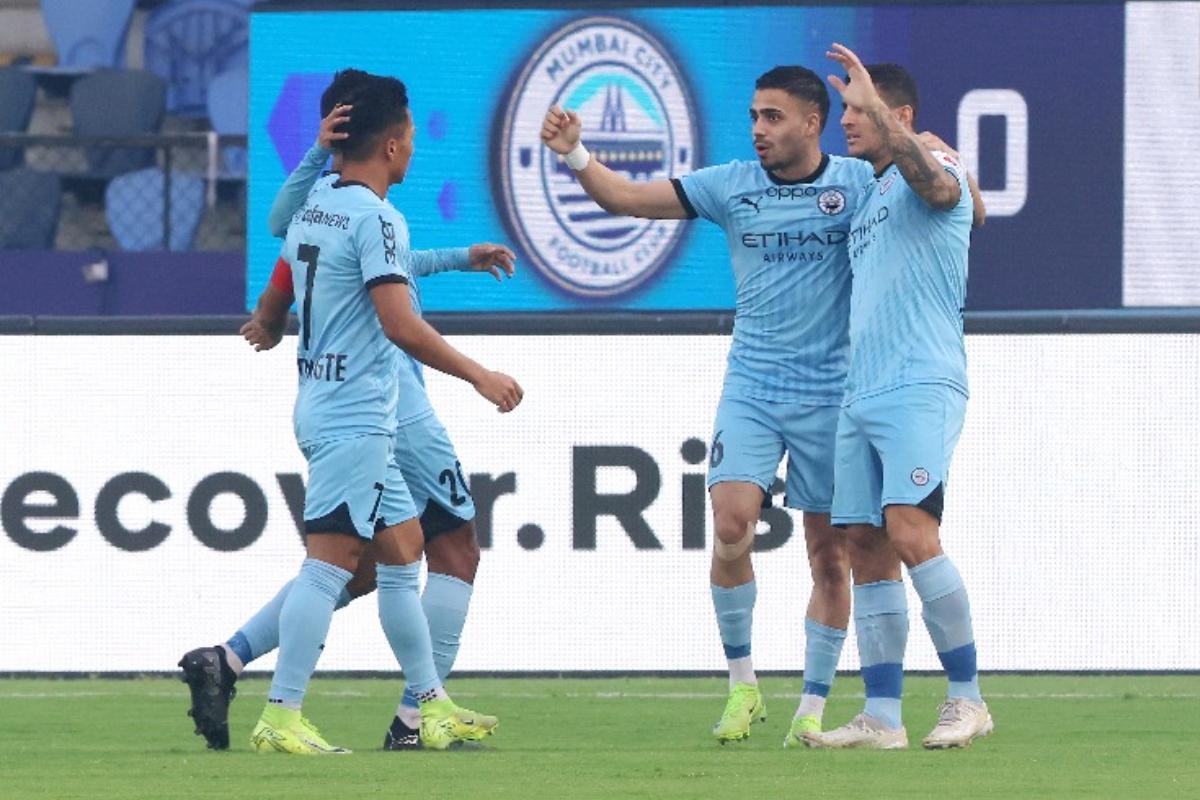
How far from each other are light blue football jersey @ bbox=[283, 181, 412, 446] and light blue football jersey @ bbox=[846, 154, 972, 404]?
124 cm

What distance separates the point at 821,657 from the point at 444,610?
106cm

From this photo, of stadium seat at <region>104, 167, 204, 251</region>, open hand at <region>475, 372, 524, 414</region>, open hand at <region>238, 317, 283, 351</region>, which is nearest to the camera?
open hand at <region>475, 372, 524, 414</region>

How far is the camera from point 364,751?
716 cm

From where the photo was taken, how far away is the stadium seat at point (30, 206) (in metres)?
15.5

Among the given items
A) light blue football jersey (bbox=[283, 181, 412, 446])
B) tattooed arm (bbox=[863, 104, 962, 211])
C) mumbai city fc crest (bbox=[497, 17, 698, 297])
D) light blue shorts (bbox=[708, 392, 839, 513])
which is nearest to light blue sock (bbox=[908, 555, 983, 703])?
light blue shorts (bbox=[708, 392, 839, 513])

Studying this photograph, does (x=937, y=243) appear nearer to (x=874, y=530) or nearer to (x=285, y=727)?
(x=874, y=530)

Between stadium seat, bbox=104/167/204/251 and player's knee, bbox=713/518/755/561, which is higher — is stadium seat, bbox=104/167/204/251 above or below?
above

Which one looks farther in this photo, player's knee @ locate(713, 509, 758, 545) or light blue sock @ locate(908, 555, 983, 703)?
player's knee @ locate(713, 509, 758, 545)

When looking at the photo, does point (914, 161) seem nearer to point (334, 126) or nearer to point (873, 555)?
point (873, 555)

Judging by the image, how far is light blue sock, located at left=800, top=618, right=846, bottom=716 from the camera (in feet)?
24.7

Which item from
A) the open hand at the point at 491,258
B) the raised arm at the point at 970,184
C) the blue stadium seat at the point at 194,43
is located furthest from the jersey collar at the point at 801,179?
the blue stadium seat at the point at 194,43

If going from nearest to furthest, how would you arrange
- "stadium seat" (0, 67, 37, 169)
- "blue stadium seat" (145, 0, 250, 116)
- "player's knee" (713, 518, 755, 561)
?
1. "player's knee" (713, 518, 755, 561)
2. "stadium seat" (0, 67, 37, 169)
3. "blue stadium seat" (145, 0, 250, 116)

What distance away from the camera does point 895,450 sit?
22.9 ft

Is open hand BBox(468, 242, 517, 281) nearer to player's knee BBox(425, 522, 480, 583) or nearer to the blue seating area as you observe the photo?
player's knee BBox(425, 522, 480, 583)
